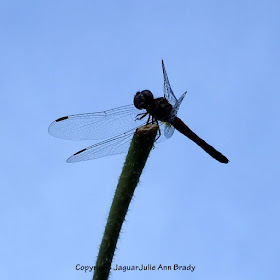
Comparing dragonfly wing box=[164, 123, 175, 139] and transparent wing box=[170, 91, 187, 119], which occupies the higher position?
transparent wing box=[170, 91, 187, 119]

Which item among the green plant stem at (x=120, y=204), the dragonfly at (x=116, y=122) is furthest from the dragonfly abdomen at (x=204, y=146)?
the green plant stem at (x=120, y=204)

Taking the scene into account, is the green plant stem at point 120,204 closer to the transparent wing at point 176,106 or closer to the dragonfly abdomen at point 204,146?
the transparent wing at point 176,106

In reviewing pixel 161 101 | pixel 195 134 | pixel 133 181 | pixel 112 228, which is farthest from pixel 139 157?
pixel 195 134

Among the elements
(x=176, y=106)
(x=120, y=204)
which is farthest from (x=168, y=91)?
(x=120, y=204)

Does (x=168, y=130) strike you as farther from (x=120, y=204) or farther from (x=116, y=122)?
(x=120, y=204)

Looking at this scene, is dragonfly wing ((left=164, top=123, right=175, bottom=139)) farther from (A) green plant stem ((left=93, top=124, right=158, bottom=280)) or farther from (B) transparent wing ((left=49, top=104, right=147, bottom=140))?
(A) green plant stem ((left=93, top=124, right=158, bottom=280))

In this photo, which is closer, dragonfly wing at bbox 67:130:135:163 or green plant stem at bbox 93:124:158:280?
green plant stem at bbox 93:124:158:280

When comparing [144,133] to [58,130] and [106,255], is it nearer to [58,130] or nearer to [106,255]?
[106,255]

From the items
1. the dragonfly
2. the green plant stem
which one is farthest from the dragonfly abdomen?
the green plant stem
